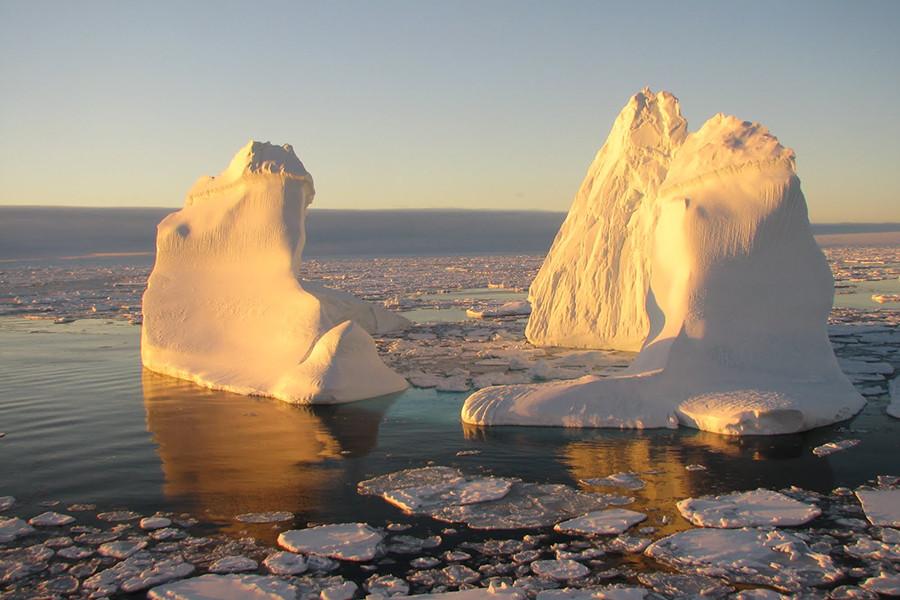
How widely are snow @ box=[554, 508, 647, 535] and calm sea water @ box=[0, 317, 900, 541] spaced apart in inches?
7.3

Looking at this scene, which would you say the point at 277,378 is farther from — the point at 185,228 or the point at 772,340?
the point at 772,340

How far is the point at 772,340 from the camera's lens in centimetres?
952

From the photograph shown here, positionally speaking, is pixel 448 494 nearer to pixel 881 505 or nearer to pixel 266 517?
pixel 266 517

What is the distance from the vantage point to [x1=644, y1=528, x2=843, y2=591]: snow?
16.1ft

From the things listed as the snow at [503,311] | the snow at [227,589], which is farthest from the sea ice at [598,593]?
the snow at [503,311]

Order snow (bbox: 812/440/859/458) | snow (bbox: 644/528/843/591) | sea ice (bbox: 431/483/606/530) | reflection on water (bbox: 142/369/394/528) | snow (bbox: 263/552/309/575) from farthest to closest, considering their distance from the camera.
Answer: snow (bbox: 812/440/859/458) < reflection on water (bbox: 142/369/394/528) < sea ice (bbox: 431/483/606/530) < snow (bbox: 263/552/309/575) < snow (bbox: 644/528/843/591)

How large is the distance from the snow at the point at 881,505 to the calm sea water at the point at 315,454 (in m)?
0.34

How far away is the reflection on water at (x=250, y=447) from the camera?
6602mm

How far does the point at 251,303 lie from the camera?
11.9 meters

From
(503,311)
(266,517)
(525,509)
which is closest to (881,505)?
(525,509)

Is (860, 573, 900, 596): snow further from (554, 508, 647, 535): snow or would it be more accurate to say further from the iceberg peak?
the iceberg peak

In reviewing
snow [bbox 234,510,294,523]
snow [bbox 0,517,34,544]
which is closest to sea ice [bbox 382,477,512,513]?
snow [bbox 234,510,294,523]

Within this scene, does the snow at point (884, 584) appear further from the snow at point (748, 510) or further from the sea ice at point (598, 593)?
the sea ice at point (598, 593)

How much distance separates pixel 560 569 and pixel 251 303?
800cm
